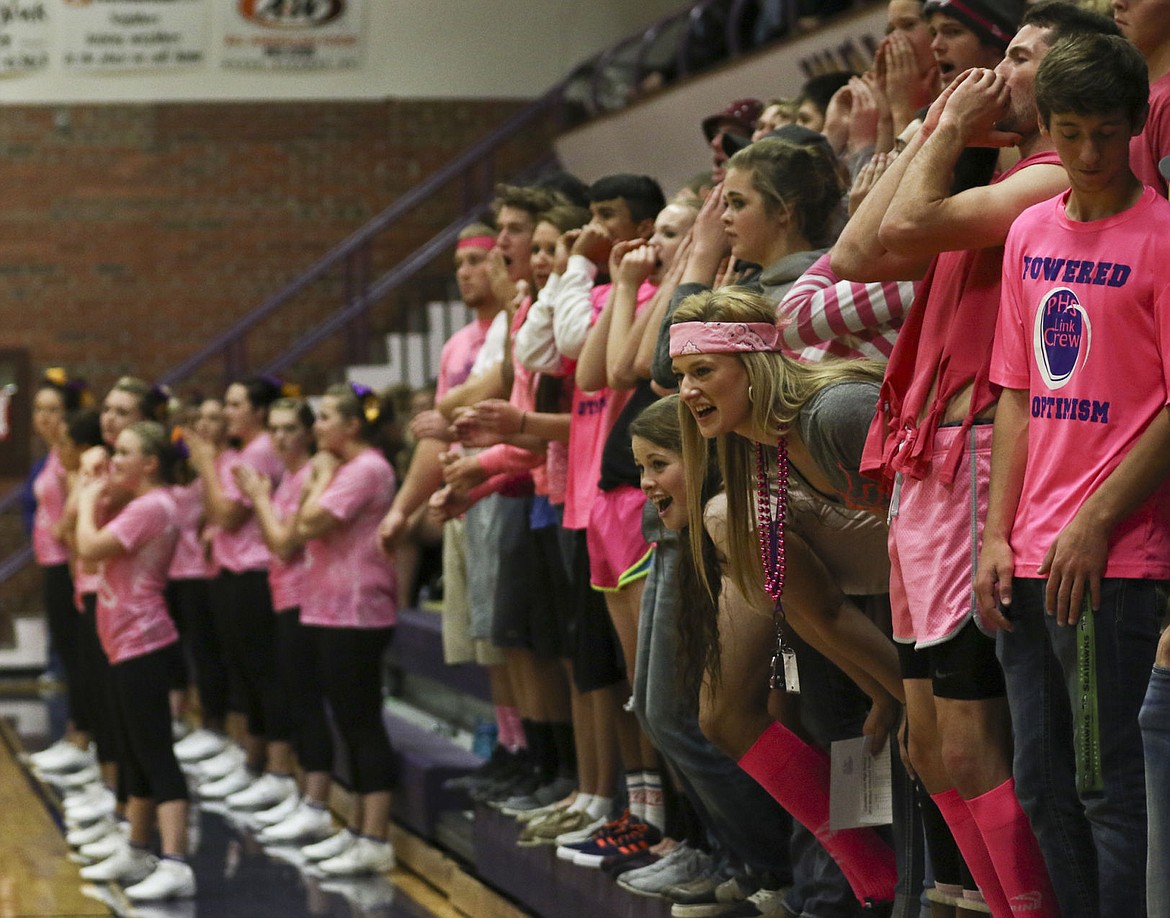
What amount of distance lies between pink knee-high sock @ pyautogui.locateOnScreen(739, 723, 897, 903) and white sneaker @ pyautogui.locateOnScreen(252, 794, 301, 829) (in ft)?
11.4

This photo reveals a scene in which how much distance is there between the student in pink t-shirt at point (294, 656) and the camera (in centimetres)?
606

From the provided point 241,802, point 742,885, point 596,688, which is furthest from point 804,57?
point 742,885

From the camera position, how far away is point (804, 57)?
8477 mm

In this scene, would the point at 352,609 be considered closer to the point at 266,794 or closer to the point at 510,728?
the point at 510,728

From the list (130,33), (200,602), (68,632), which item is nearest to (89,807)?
(68,632)

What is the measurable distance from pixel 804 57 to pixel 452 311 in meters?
3.59

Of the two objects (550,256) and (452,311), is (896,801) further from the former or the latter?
(452,311)

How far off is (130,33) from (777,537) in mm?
9867

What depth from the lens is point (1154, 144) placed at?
2439 mm

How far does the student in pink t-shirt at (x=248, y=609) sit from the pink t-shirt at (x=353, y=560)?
116 centimetres

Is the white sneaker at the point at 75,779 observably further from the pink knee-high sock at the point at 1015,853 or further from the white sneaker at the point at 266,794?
the pink knee-high sock at the point at 1015,853

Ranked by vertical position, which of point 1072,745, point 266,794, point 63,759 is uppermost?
point 1072,745

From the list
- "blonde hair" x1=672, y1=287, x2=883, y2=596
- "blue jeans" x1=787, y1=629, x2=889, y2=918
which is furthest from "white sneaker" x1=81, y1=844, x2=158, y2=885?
"blonde hair" x1=672, y1=287, x2=883, y2=596

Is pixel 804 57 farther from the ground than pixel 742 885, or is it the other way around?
pixel 804 57
